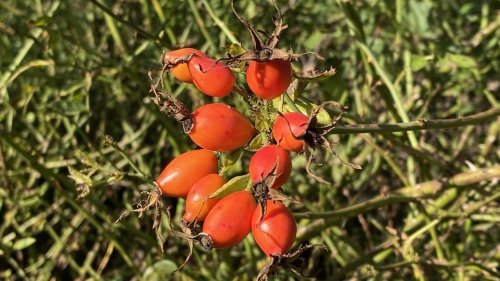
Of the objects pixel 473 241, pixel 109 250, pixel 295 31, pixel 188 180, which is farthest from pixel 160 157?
pixel 188 180

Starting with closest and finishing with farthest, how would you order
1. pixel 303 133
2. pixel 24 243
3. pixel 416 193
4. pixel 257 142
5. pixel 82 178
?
pixel 303 133
pixel 257 142
pixel 82 178
pixel 416 193
pixel 24 243

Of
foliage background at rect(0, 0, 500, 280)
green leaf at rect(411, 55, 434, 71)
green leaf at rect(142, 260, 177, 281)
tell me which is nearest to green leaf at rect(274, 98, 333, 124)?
foliage background at rect(0, 0, 500, 280)

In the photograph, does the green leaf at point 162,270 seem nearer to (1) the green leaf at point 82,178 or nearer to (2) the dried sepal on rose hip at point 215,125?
(1) the green leaf at point 82,178

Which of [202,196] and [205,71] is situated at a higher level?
[205,71]

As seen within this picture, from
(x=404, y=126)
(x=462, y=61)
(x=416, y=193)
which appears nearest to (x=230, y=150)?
(x=404, y=126)

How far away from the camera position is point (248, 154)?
166 cm

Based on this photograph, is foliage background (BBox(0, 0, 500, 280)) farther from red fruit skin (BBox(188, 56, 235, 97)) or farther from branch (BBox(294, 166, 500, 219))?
red fruit skin (BBox(188, 56, 235, 97))

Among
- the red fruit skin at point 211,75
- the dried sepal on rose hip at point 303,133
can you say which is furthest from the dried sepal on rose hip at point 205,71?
the dried sepal on rose hip at point 303,133

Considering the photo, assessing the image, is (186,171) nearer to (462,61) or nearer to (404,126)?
(404,126)

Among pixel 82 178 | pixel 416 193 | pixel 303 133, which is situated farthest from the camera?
pixel 416 193

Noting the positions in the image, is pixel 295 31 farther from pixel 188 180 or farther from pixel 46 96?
pixel 188 180

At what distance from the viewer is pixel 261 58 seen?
0.87 m

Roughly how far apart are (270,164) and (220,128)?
96 millimetres

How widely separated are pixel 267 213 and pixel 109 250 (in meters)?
1.11
